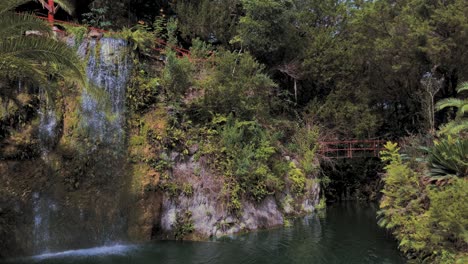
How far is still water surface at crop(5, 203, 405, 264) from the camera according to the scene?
997 centimetres

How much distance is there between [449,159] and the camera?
9992 mm

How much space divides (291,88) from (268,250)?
617 inches

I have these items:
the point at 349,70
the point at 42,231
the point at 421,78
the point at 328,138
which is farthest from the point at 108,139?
the point at 421,78

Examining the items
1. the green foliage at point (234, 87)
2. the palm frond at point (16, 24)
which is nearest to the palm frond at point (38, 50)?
the palm frond at point (16, 24)

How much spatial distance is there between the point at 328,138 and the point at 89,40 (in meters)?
14.4

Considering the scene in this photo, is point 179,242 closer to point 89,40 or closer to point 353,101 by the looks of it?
point 89,40

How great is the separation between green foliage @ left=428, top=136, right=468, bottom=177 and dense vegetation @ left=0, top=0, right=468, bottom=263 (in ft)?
0.13

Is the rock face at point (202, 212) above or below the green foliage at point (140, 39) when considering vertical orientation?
below

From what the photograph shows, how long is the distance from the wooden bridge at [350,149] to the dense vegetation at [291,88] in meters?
0.74

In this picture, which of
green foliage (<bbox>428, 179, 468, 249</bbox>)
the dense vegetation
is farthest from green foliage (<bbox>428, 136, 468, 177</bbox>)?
green foliage (<bbox>428, 179, 468, 249</bbox>)

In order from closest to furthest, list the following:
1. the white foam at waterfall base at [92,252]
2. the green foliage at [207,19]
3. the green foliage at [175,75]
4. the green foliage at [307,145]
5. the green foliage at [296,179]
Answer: the white foam at waterfall base at [92,252] → the green foliage at [175,75] → the green foliage at [296,179] → the green foliage at [307,145] → the green foliage at [207,19]

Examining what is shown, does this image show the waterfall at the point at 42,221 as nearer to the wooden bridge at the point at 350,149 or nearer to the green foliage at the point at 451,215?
the green foliage at the point at 451,215

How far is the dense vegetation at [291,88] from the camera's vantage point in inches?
373

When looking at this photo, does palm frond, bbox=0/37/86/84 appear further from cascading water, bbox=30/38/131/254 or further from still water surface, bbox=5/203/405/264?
still water surface, bbox=5/203/405/264
